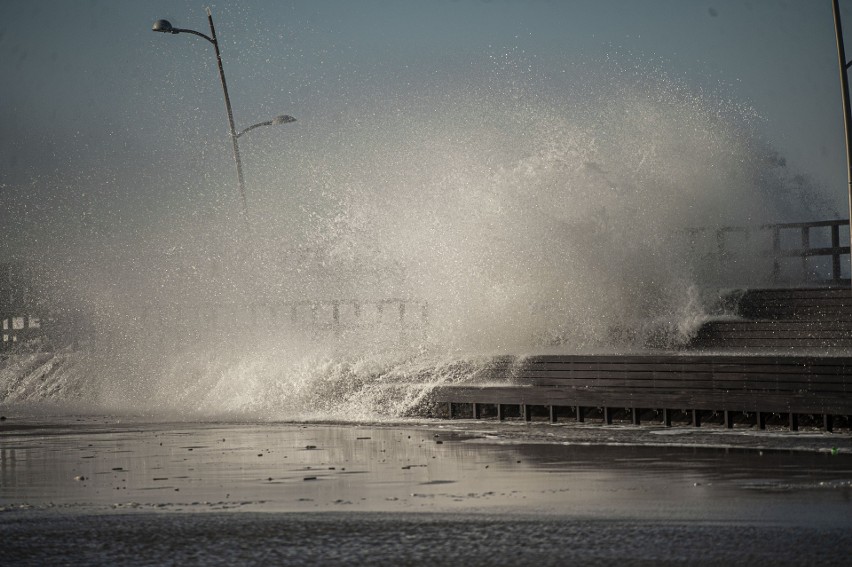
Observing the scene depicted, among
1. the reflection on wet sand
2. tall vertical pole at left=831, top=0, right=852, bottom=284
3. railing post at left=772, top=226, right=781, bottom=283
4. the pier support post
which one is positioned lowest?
the pier support post

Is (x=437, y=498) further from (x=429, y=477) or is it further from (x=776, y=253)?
(x=776, y=253)

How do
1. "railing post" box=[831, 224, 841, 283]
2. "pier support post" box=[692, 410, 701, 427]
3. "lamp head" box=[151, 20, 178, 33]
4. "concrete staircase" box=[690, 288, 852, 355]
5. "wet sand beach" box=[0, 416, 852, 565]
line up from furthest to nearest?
"lamp head" box=[151, 20, 178, 33], "railing post" box=[831, 224, 841, 283], "concrete staircase" box=[690, 288, 852, 355], "pier support post" box=[692, 410, 701, 427], "wet sand beach" box=[0, 416, 852, 565]

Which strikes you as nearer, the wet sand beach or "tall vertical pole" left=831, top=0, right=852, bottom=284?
the wet sand beach

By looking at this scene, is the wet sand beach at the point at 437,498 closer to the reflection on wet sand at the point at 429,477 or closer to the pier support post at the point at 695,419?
the reflection on wet sand at the point at 429,477

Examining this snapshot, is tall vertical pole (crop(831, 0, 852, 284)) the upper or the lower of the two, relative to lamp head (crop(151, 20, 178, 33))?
lower

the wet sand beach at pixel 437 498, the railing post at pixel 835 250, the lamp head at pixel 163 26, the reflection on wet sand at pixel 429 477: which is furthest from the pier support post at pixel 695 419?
the lamp head at pixel 163 26

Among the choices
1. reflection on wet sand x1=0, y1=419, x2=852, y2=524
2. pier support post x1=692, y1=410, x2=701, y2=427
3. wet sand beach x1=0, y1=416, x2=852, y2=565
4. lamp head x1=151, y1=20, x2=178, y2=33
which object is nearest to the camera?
wet sand beach x1=0, y1=416, x2=852, y2=565

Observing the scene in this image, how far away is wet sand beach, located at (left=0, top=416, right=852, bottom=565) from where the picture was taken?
8992 millimetres

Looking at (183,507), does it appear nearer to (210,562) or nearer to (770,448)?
(210,562)

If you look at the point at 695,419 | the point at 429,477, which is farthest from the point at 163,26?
the point at 429,477

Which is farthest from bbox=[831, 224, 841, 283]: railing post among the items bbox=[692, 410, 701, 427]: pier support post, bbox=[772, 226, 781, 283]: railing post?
bbox=[692, 410, 701, 427]: pier support post

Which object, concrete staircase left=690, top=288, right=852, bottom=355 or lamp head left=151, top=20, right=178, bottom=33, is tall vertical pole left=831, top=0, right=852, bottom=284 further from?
lamp head left=151, top=20, right=178, bottom=33

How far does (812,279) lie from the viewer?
31.2m

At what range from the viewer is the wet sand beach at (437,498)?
899 cm
